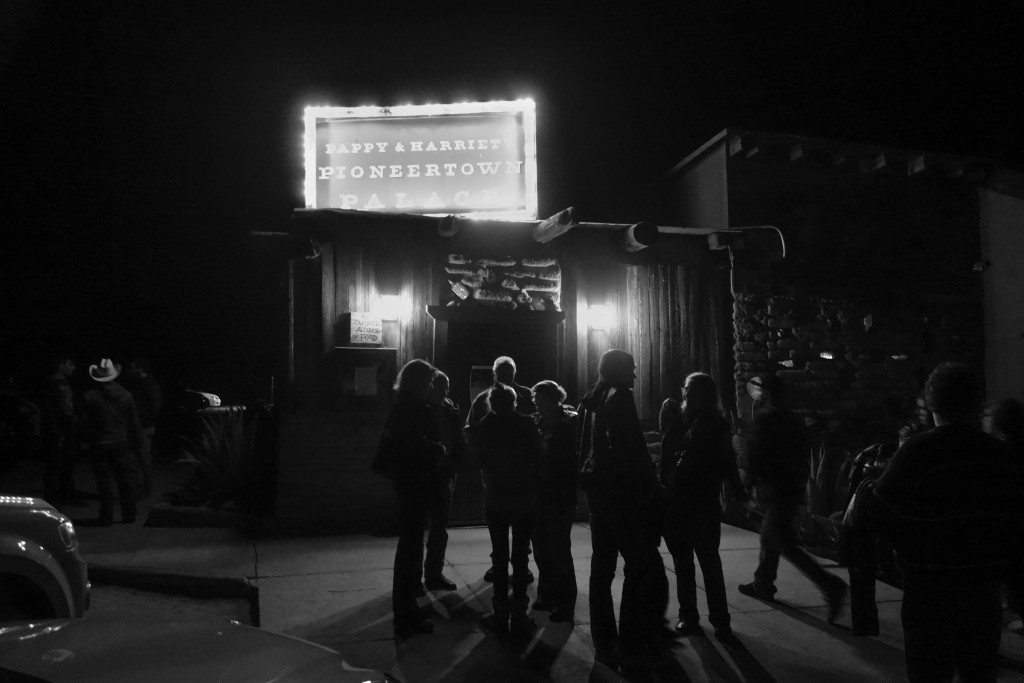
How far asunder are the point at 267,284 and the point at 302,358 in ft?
46.0

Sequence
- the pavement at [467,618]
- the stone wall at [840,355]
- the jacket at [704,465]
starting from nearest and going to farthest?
the pavement at [467,618], the jacket at [704,465], the stone wall at [840,355]

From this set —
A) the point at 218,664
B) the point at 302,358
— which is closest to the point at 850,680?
the point at 218,664

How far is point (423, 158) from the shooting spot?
1105 centimetres

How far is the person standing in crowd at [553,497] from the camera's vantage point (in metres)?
5.50

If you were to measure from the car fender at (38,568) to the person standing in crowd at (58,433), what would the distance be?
220 inches

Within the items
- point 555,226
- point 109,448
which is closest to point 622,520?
point 555,226

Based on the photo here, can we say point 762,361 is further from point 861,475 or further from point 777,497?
point 777,497

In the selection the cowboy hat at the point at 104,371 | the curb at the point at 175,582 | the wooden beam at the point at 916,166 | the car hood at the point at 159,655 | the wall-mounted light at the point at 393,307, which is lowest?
the curb at the point at 175,582

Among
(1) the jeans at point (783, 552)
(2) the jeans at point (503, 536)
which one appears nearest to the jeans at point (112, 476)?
(2) the jeans at point (503, 536)

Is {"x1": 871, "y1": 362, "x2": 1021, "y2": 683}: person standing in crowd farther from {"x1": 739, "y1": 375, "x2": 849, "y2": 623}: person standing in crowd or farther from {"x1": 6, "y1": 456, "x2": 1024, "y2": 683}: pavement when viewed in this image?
{"x1": 739, "y1": 375, "x2": 849, "y2": 623}: person standing in crowd

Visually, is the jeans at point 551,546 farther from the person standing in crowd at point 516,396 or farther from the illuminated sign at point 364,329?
the illuminated sign at point 364,329

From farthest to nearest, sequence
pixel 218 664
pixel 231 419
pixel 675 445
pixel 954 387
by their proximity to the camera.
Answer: pixel 231 419 < pixel 675 445 < pixel 954 387 < pixel 218 664

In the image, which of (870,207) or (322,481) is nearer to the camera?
(322,481)

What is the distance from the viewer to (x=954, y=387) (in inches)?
111
